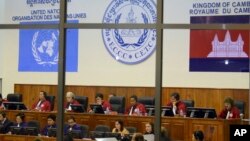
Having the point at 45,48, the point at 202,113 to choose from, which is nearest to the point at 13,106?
the point at 45,48

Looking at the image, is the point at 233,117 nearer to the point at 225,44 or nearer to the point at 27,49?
the point at 225,44

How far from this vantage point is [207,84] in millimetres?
12984

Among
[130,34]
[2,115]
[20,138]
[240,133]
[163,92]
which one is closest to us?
[240,133]

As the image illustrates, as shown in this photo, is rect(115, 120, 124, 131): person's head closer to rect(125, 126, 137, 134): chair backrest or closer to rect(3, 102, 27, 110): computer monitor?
rect(125, 126, 137, 134): chair backrest

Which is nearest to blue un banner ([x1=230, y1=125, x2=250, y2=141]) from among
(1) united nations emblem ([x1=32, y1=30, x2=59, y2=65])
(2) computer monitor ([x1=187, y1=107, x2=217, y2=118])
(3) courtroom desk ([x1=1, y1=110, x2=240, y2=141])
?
(3) courtroom desk ([x1=1, y1=110, x2=240, y2=141])

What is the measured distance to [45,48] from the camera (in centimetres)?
1316

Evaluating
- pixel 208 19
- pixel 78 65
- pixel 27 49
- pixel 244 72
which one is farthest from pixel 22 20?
pixel 244 72

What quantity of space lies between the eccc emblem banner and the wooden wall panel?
503mm

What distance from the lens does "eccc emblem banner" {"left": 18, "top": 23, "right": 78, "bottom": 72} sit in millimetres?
13045

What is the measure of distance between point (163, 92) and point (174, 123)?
2870 millimetres

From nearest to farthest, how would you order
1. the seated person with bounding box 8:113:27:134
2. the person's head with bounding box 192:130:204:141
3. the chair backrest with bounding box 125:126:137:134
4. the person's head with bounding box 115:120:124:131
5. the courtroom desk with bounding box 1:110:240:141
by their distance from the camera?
the person's head with bounding box 192:130:204:141 → the courtroom desk with bounding box 1:110:240:141 → the chair backrest with bounding box 125:126:137:134 → the person's head with bounding box 115:120:124:131 → the seated person with bounding box 8:113:27:134

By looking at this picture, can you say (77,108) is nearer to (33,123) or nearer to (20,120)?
(33,123)

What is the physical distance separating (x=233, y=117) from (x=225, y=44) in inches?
104

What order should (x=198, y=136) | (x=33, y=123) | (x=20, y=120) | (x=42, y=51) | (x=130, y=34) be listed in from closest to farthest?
(x=198, y=136) → (x=33, y=123) → (x=20, y=120) → (x=42, y=51) → (x=130, y=34)
